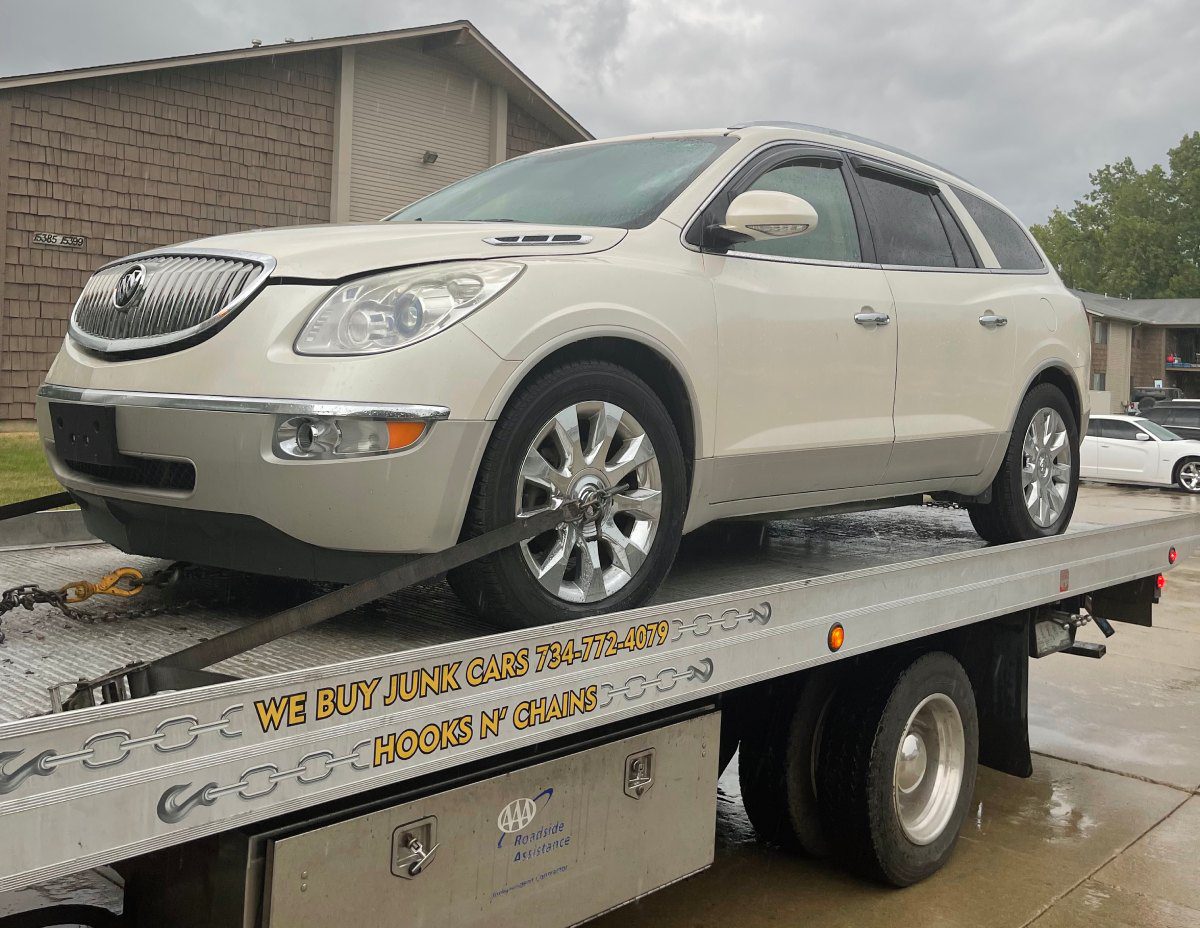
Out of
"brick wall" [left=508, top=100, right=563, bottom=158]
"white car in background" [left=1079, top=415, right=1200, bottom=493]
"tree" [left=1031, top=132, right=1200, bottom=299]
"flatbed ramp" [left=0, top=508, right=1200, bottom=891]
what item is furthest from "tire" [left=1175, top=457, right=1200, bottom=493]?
"tree" [left=1031, top=132, right=1200, bottom=299]

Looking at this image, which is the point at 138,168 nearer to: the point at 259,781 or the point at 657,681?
the point at 657,681

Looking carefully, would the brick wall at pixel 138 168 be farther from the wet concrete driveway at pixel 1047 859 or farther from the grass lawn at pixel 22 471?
the wet concrete driveway at pixel 1047 859

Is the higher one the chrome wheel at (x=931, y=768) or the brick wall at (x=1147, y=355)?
the brick wall at (x=1147, y=355)

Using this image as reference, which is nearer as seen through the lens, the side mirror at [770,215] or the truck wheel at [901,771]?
the side mirror at [770,215]

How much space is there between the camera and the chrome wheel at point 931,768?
14.2ft

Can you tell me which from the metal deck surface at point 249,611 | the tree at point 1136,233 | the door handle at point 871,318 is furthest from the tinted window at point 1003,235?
the tree at point 1136,233

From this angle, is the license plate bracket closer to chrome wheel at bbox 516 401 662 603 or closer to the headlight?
the headlight

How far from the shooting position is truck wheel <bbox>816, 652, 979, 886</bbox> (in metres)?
4.09

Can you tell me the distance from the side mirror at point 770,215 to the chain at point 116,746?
2.09 m

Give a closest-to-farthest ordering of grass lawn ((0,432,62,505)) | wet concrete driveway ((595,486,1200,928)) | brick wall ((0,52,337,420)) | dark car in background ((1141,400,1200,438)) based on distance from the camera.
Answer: wet concrete driveway ((595,486,1200,928))
grass lawn ((0,432,62,505))
brick wall ((0,52,337,420))
dark car in background ((1141,400,1200,438))

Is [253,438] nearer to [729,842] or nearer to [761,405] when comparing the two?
[761,405]

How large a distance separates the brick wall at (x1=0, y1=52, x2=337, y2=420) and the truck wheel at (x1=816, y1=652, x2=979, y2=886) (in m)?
12.0

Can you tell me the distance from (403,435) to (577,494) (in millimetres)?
507

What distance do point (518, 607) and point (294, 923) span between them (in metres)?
0.88
